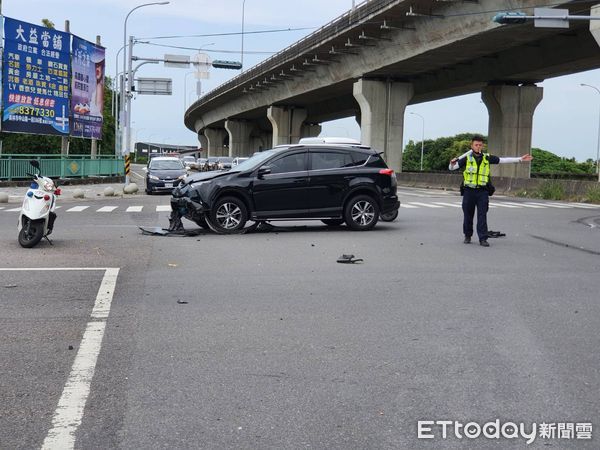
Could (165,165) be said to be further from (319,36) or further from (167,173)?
(319,36)

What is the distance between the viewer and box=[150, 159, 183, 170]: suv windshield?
3388cm

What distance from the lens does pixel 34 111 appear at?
36.4 meters

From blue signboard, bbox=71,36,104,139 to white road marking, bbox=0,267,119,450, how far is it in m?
34.5

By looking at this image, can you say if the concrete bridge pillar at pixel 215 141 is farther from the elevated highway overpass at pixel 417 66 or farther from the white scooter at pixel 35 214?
the white scooter at pixel 35 214

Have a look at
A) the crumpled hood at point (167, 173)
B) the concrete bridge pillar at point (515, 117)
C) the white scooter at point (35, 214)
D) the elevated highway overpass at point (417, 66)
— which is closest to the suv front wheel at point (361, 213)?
the white scooter at point (35, 214)

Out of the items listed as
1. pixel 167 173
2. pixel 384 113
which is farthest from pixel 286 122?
pixel 167 173

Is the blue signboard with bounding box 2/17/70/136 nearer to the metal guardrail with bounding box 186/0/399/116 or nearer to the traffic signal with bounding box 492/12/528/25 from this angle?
the metal guardrail with bounding box 186/0/399/116

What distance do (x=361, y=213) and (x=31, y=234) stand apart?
A: 21.9ft

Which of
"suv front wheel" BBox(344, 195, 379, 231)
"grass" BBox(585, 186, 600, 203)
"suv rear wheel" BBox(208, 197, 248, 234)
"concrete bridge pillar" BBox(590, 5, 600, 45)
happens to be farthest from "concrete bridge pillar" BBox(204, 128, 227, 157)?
"suv rear wheel" BBox(208, 197, 248, 234)

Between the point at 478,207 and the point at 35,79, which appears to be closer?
the point at 478,207

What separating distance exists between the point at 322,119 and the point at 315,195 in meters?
74.6

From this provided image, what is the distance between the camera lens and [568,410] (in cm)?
460

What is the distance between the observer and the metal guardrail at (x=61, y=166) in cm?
3319

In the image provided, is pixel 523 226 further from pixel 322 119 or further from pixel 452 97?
pixel 322 119
